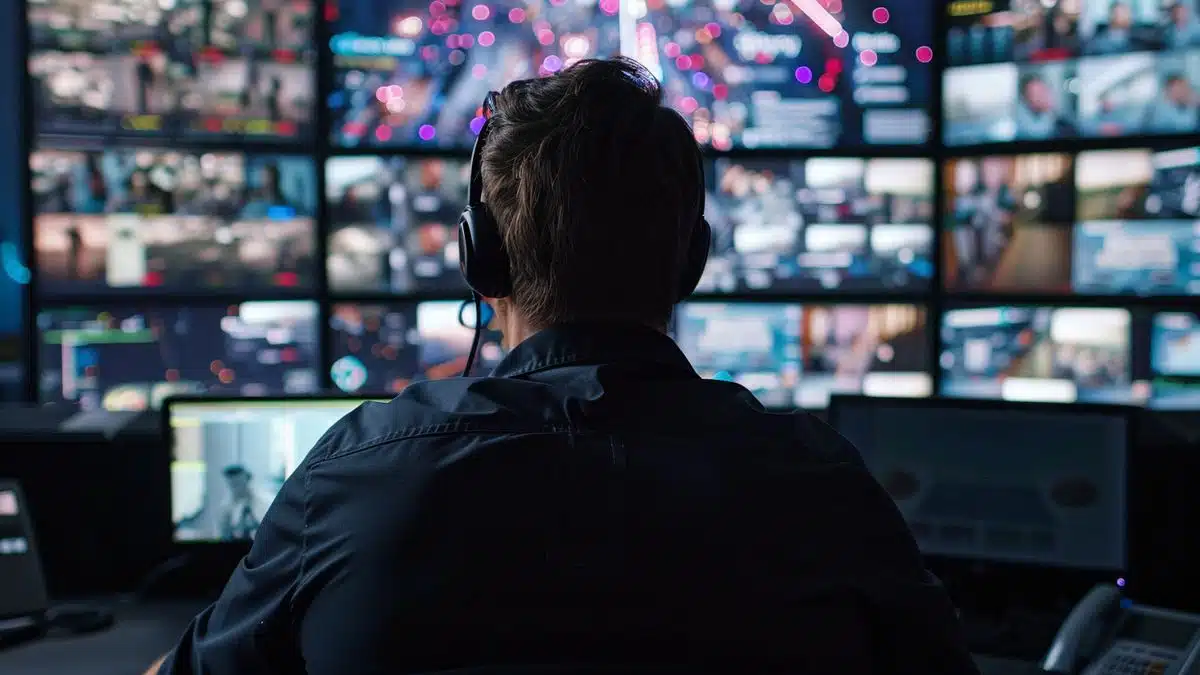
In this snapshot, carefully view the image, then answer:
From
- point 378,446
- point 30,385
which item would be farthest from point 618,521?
point 30,385

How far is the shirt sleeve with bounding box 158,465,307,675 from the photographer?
0.88m

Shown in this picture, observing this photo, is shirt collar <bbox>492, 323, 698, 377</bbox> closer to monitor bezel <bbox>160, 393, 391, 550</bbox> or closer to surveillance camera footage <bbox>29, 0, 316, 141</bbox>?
monitor bezel <bbox>160, 393, 391, 550</bbox>

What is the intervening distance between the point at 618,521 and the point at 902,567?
0.26m

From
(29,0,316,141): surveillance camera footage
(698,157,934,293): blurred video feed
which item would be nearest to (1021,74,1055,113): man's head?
(698,157,934,293): blurred video feed

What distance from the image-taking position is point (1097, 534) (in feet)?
5.79

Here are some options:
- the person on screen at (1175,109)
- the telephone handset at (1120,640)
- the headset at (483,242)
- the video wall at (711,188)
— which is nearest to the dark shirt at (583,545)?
the headset at (483,242)

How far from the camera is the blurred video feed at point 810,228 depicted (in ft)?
9.80

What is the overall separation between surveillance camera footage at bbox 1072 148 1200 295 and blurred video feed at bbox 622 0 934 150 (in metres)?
0.49

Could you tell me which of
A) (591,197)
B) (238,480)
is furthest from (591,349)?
(238,480)

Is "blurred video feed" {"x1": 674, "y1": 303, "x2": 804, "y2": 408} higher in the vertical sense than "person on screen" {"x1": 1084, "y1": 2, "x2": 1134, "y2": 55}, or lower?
lower

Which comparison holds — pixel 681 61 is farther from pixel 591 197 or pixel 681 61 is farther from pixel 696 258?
pixel 591 197

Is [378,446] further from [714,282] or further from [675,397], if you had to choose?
[714,282]

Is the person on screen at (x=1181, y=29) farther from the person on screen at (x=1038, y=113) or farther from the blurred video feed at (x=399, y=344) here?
the blurred video feed at (x=399, y=344)

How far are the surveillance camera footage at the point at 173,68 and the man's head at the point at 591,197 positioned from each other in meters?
2.08
